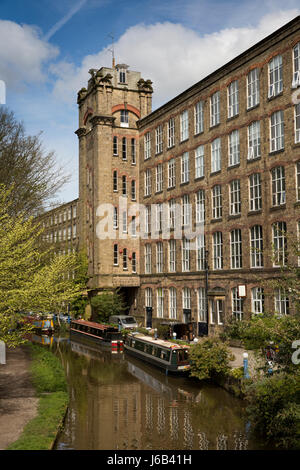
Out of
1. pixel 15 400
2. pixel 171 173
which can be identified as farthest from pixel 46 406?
pixel 171 173

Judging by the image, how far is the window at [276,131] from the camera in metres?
30.8

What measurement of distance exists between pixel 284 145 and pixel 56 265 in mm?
17093

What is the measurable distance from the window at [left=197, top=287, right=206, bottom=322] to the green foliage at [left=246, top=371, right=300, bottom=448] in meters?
20.7

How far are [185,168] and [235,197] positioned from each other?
7869 mm

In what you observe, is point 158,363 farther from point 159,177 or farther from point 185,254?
point 159,177

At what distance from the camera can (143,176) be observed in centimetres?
4866

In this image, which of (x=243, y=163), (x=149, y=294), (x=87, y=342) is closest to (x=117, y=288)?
(x=149, y=294)

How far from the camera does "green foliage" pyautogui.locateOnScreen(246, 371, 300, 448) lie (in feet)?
46.4

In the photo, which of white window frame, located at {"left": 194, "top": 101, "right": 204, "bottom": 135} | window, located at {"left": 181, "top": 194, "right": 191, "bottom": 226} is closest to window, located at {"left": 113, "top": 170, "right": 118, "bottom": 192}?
window, located at {"left": 181, "top": 194, "right": 191, "bottom": 226}

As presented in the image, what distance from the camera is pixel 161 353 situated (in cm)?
2831

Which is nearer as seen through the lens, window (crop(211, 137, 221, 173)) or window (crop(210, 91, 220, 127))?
window (crop(211, 137, 221, 173))

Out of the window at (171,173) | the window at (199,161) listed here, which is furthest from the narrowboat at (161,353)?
the window at (171,173)

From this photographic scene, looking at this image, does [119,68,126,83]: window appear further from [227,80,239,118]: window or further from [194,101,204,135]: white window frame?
[227,80,239,118]: window

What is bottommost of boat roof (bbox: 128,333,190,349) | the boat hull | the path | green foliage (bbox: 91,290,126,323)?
the boat hull
